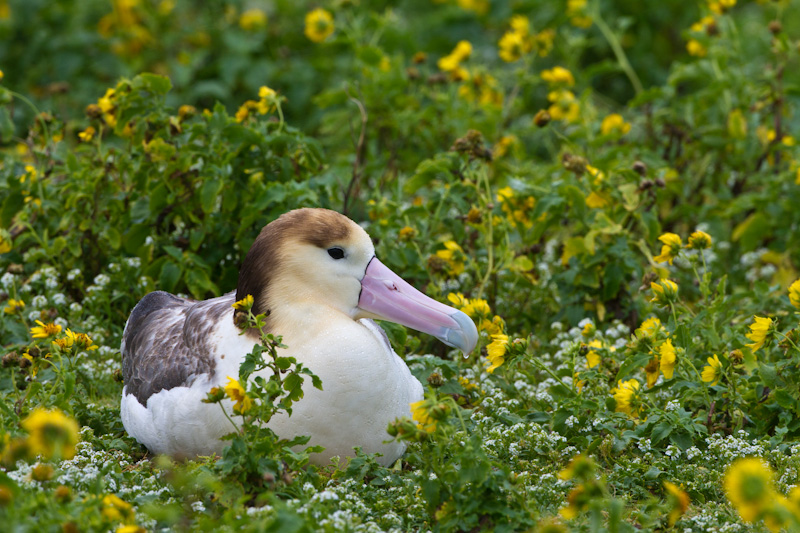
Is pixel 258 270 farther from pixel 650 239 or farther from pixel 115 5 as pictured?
pixel 115 5

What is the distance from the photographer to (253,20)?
7742 millimetres

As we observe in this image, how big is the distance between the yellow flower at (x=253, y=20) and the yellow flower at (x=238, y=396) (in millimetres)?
5345

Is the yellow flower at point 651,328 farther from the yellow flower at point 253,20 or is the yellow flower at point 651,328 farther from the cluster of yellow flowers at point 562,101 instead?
the yellow flower at point 253,20

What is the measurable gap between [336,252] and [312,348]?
0.35 meters

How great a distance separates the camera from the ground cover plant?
9.48 ft

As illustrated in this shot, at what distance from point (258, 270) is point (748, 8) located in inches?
272

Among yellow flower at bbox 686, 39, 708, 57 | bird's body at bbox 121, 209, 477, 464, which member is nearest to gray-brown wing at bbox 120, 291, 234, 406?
bird's body at bbox 121, 209, 477, 464

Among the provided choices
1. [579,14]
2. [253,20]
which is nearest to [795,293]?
[579,14]

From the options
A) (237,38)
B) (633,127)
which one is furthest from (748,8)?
(237,38)

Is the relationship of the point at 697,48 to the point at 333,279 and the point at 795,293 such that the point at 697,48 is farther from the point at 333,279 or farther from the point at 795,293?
the point at 333,279

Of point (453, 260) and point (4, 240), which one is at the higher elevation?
point (453, 260)

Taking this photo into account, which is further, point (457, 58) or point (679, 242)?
point (457, 58)

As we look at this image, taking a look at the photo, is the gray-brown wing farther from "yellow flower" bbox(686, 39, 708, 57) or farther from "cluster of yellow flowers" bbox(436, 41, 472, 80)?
"yellow flower" bbox(686, 39, 708, 57)

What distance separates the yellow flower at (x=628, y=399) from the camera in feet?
11.2
